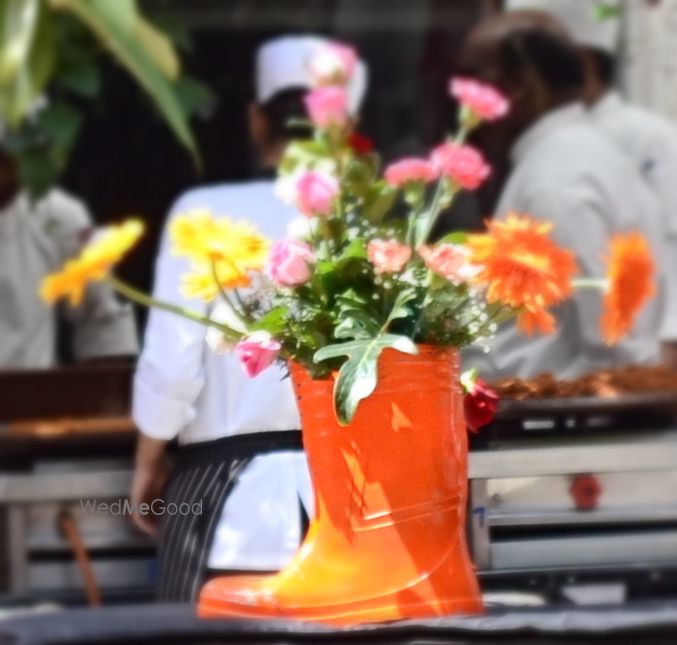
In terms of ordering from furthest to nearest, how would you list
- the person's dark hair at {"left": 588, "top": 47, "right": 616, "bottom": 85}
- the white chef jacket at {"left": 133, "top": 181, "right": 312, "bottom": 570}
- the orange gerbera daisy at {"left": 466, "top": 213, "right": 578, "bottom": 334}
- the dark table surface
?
1. the person's dark hair at {"left": 588, "top": 47, "right": 616, "bottom": 85}
2. the white chef jacket at {"left": 133, "top": 181, "right": 312, "bottom": 570}
3. the orange gerbera daisy at {"left": 466, "top": 213, "right": 578, "bottom": 334}
4. the dark table surface

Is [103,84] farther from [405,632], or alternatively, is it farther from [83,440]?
[405,632]

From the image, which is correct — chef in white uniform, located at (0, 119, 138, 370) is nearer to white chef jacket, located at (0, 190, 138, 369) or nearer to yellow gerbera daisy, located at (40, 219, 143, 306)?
white chef jacket, located at (0, 190, 138, 369)

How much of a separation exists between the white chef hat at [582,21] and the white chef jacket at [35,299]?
1.20 metres

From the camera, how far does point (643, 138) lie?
332cm

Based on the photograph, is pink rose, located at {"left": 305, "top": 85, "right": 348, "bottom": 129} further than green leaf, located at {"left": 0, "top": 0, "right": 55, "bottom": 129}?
Yes

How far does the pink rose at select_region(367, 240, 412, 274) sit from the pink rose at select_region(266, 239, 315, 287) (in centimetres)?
7

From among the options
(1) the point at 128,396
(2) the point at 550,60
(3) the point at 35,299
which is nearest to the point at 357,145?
(2) the point at 550,60

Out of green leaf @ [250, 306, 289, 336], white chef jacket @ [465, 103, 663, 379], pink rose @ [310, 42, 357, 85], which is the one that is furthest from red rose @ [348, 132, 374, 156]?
green leaf @ [250, 306, 289, 336]

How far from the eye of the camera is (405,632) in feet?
4.84

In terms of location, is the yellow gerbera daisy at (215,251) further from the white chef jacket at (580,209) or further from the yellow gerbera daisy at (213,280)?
the white chef jacket at (580,209)

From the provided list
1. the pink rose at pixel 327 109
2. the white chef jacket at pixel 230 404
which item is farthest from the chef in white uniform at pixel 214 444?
the pink rose at pixel 327 109

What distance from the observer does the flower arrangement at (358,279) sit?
158cm

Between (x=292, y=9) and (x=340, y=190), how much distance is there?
2.33 metres

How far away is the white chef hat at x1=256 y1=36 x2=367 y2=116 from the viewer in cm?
279
